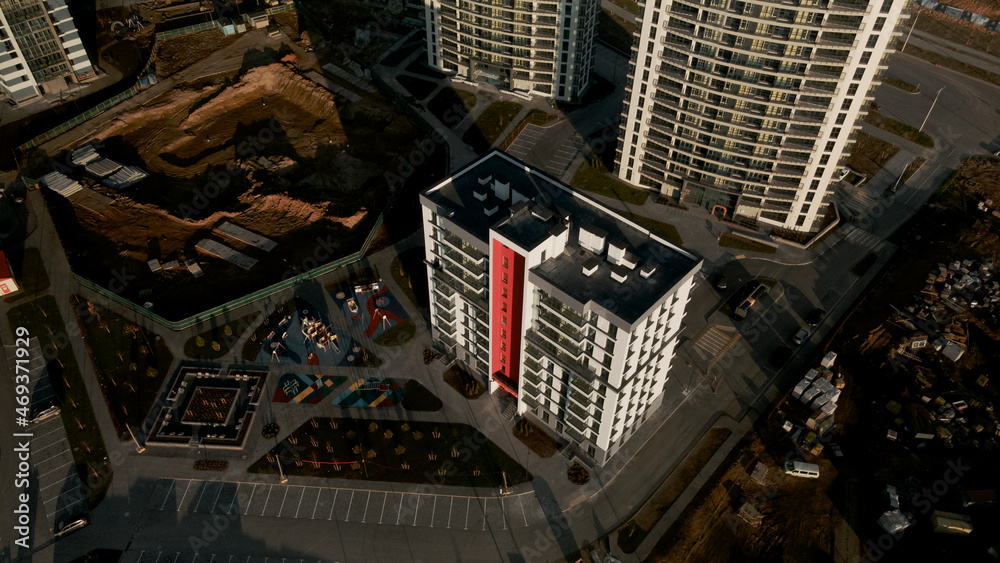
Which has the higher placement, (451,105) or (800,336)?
(451,105)

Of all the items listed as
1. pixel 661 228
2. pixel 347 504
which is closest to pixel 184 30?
pixel 661 228

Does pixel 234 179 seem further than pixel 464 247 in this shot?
Yes

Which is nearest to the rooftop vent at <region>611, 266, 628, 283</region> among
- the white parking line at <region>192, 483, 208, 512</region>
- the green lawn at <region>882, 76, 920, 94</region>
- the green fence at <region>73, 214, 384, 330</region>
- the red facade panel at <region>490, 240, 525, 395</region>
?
the red facade panel at <region>490, 240, 525, 395</region>

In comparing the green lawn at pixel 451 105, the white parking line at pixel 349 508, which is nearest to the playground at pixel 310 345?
the white parking line at pixel 349 508

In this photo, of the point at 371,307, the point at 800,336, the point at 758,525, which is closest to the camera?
the point at 758,525

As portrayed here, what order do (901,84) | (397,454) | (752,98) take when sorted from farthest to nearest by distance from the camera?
1. (901,84)
2. (752,98)
3. (397,454)

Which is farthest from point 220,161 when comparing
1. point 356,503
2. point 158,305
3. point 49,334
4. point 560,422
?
point 560,422

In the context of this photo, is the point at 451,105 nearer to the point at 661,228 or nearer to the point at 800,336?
the point at 661,228
